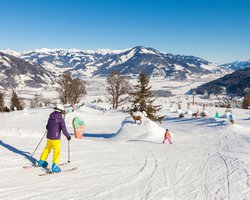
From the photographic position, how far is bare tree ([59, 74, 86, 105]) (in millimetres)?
58938

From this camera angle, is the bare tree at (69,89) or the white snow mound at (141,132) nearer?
the white snow mound at (141,132)

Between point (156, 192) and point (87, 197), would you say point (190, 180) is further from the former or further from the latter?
point (87, 197)

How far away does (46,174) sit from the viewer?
8.12 m

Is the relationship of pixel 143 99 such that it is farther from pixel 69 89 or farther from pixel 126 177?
pixel 69 89

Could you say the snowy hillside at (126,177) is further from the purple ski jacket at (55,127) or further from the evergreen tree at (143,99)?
the evergreen tree at (143,99)

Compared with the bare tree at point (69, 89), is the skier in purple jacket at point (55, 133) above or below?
below

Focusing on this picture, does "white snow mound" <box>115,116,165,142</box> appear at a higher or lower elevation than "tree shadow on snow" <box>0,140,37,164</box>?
lower

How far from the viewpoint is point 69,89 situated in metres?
59.3

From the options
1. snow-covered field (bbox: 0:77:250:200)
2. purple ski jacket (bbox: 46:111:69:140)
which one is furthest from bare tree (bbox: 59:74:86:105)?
purple ski jacket (bbox: 46:111:69:140)

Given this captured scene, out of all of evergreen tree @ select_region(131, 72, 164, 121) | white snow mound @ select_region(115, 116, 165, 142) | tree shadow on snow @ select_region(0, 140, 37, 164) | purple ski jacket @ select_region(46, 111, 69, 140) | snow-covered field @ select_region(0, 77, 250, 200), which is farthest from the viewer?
evergreen tree @ select_region(131, 72, 164, 121)

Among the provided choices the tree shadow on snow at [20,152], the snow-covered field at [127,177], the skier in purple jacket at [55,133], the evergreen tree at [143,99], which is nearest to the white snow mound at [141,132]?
the evergreen tree at [143,99]

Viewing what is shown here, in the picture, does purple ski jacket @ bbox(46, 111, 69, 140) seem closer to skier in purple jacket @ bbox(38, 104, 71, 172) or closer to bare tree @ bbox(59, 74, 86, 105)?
skier in purple jacket @ bbox(38, 104, 71, 172)

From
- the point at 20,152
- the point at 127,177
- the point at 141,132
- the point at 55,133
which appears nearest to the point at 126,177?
the point at 127,177

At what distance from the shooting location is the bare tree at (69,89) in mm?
58938
